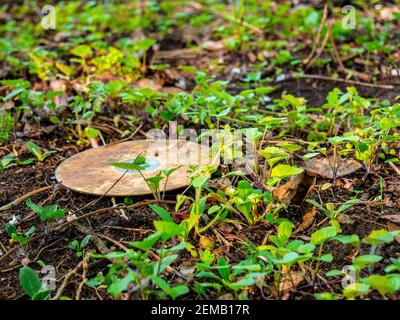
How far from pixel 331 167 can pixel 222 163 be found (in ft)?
1.53

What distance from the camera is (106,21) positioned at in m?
4.84

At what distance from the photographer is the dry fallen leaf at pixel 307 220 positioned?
208cm

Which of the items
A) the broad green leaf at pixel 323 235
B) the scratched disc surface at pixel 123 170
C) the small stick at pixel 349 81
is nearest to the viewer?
the broad green leaf at pixel 323 235

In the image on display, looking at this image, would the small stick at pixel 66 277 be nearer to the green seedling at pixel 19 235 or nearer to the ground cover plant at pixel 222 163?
the ground cover plant at pixel 222 163

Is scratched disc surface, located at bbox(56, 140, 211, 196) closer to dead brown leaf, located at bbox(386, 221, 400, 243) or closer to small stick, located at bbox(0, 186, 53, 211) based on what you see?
small stick, located at bbox(0, 186, 53, 211)

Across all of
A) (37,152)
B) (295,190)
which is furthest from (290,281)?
(37,152)

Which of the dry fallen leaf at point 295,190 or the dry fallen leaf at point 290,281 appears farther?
the dry fallen leaf at point 295,190

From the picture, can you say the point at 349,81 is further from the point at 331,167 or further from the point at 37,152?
the point at 37,152

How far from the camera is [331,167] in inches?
92.9

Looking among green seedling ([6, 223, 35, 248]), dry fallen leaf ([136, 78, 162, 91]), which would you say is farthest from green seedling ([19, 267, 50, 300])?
dry fallen leaf ([136, 78, 162, 91])

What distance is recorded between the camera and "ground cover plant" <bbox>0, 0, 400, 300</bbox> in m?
1.74

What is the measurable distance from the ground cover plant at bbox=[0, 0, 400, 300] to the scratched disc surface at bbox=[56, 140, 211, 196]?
0.05 m

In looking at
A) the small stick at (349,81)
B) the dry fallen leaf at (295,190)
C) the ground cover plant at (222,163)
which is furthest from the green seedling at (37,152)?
the small stick at (349,81)
